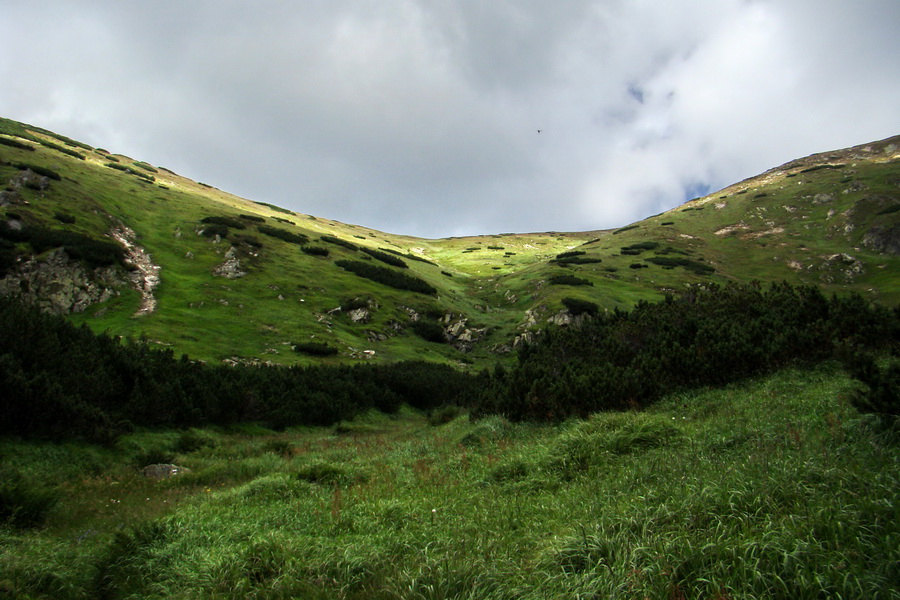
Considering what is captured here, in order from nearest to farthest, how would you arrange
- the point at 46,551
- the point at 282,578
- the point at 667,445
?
the point at 282,578, the point at 46,551, the point at 667,445

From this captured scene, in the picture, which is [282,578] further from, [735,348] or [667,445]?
[735,348]

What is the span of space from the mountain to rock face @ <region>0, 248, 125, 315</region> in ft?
0.29

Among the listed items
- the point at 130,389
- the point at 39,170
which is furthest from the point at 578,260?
the point at 39,170

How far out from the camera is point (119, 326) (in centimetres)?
2708

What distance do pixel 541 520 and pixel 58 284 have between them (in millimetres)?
34417

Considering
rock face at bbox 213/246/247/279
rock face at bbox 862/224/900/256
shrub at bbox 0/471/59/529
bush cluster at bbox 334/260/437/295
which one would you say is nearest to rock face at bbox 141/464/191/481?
shrub at bbox 0/471/59/529

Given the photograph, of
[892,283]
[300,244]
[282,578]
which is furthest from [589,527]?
[892,283]

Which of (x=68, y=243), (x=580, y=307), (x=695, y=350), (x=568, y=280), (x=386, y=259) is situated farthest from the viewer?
(x=386, y=259)

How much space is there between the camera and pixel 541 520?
6.18m

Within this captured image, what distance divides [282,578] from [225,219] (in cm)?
5614

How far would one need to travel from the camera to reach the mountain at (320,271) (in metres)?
29.1

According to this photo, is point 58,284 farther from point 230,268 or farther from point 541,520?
point 541,520

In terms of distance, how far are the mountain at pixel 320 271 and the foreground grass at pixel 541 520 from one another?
66.3ft

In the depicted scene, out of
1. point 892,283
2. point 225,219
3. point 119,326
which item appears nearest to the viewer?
point 119,326
